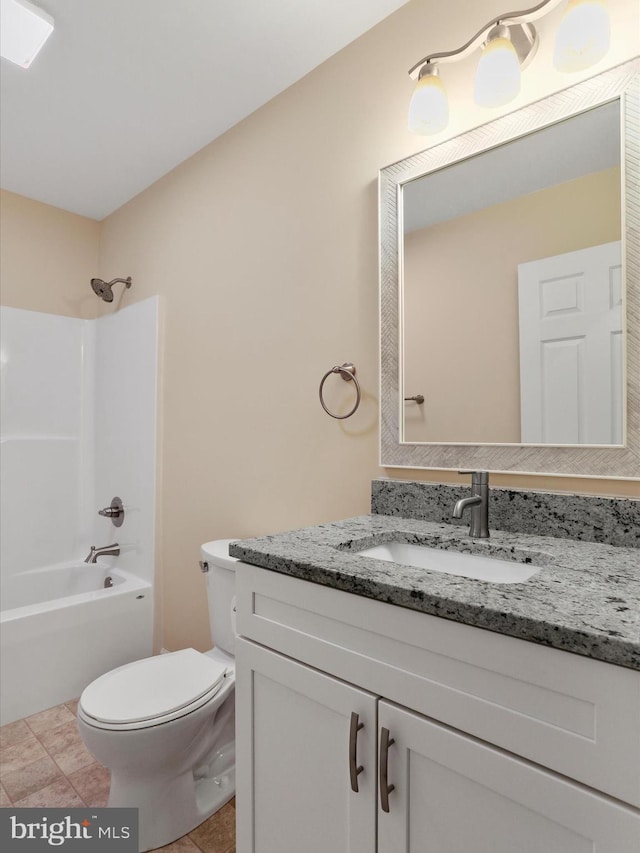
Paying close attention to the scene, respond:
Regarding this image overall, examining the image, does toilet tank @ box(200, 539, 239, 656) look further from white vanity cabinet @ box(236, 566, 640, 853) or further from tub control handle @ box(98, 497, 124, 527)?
tub control handle @ box(98, 497, 124, 527)

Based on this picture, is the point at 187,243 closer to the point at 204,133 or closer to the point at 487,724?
the point at 204,133

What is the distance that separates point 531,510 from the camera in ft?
3.96

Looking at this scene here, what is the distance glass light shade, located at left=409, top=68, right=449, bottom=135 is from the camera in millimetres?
1324

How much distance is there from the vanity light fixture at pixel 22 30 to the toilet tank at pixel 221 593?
6.02 ft

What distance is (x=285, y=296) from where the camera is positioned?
1.88m

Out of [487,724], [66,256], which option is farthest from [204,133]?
[487,724]

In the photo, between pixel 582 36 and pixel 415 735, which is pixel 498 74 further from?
pixel 415 735

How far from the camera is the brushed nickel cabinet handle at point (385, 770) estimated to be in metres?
0.80

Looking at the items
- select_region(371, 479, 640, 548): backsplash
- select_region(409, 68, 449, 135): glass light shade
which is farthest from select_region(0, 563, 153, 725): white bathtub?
select_region(409, 68, 449, 135): glass light shade

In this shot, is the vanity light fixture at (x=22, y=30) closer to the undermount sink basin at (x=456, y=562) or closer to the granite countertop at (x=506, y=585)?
the granite countertop at (x=506, y=585)

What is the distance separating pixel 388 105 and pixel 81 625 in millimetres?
2429

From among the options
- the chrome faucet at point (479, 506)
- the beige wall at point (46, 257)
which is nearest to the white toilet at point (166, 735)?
the chrome faucet at point (479, 506)

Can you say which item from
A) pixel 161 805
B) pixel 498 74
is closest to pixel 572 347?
pixel 498 74

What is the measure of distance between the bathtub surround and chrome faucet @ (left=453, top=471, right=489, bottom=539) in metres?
1.79
